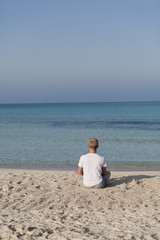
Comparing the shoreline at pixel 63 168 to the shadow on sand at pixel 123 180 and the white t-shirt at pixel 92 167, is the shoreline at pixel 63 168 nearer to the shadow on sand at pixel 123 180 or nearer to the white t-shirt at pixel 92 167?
the shadow on sand at pixel 123 180

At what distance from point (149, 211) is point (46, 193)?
85.4 inches

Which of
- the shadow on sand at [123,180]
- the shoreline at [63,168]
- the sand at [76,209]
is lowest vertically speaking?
the sand at [76,209]

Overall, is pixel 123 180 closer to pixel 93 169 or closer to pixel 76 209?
pixel 93 169

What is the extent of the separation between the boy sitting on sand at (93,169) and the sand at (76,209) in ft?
0.57

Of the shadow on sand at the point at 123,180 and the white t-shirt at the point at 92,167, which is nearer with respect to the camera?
the white t-shirt at the point at 92,167

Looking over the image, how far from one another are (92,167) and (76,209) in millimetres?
1354

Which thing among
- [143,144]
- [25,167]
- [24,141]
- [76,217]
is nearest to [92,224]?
[76,217]

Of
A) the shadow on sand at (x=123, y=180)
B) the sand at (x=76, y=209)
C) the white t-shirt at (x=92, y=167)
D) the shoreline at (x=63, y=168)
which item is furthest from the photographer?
the shoreline at (x=63, y=168)

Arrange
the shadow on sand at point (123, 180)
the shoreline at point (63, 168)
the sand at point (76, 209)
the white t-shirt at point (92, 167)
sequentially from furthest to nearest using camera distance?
1. the shoreline at point (63, 168)
2. the shadow on sand at point (123, 180)
3. the white t-shirt at point (92, 167)
4. the sand at point (76, 209)

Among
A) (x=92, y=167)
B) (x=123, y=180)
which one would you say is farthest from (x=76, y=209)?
(x=123, y=180)

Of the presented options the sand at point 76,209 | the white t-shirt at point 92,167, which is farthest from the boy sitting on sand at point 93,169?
the sand at point 76,209

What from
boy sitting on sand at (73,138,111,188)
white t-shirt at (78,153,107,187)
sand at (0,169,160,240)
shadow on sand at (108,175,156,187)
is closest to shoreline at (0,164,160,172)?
shadow on sand at (108,175,156,187)

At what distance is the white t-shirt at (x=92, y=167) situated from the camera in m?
6.70

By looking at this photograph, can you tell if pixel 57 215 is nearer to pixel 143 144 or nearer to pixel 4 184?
pixel 4 184
